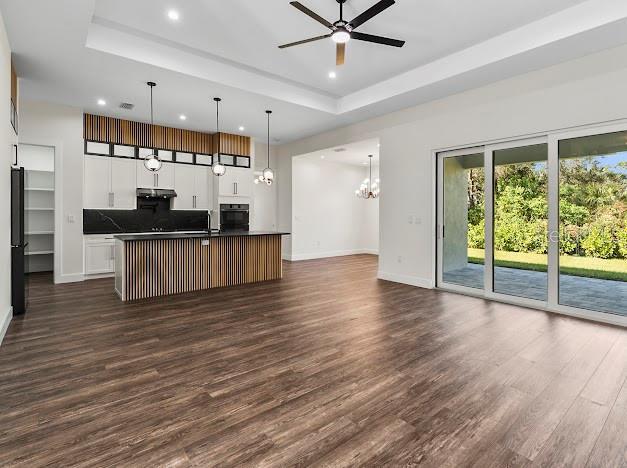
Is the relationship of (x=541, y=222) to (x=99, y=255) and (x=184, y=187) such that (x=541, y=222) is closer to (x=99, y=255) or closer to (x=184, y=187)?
(x=184, y=187)

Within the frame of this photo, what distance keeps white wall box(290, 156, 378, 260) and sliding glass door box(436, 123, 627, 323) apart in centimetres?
445

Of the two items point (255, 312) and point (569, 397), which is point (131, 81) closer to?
point (255, 312)

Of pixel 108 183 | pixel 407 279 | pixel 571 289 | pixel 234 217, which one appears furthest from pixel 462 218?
pixel 108 183

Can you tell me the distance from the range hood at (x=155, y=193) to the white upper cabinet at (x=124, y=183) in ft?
0.38

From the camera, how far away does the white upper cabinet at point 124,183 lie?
22.5 feet

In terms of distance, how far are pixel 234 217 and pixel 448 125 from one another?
5.09 m

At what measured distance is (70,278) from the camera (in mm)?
6234

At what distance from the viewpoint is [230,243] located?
602 centimetres

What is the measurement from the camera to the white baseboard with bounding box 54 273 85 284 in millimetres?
6113

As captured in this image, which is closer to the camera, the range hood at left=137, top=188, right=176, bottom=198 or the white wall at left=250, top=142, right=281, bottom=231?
the range hood at left=137, top=188, right=176, bottom=198

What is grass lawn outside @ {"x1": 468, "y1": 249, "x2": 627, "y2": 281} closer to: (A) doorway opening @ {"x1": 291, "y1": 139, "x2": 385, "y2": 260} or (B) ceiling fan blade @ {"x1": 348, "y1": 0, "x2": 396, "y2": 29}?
(B) ceiling fan blade @ {"x1": 348, "y1": 0, "x2": 396, "y2": 29}

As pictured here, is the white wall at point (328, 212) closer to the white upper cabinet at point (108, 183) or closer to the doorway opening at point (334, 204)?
the doorway opening at point (334, 204)

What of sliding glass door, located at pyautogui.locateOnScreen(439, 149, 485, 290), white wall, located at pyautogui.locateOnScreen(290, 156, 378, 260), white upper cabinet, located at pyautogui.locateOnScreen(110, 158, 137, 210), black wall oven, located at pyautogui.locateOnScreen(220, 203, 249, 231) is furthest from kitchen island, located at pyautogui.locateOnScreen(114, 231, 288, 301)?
sliding glass door, located at pyautogui.locateOnScreen(439, 149, 485, 290)

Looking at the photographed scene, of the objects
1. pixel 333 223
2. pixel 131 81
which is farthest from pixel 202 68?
pixel 333 223
